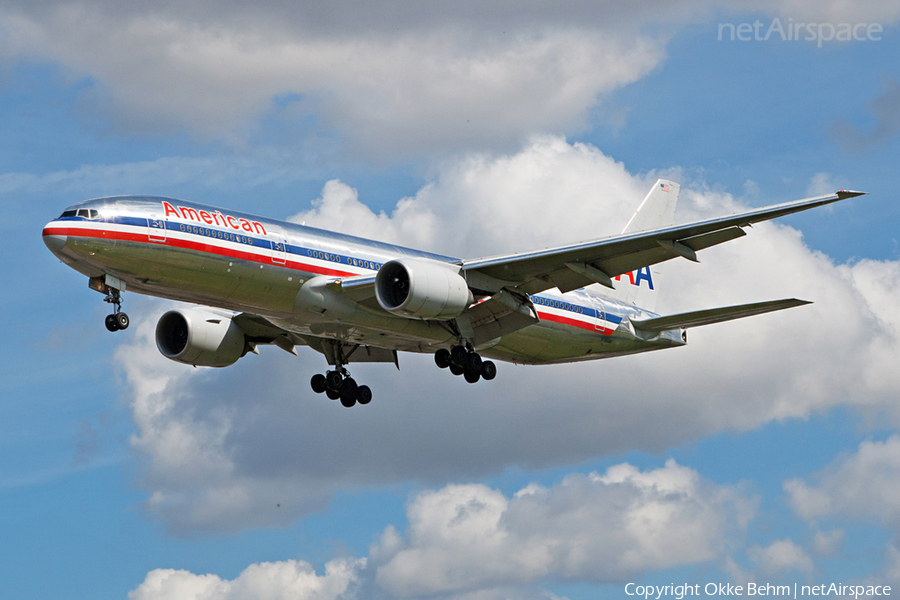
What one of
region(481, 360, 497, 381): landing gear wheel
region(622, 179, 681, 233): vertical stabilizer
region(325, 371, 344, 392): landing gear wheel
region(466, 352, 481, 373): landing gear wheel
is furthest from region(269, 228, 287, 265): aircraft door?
region(622, 179, 681, 233): vertical stabilizer

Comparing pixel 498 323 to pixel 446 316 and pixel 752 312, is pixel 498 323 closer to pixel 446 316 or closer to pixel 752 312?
pixel 446 316

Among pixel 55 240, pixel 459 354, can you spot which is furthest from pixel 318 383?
pixel 55 240

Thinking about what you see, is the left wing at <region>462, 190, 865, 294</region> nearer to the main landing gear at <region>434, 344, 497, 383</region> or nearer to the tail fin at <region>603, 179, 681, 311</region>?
the main landing gear at <region>434, 344, 497, 383</region>

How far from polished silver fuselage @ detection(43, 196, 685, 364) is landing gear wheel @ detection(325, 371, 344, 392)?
428 cm

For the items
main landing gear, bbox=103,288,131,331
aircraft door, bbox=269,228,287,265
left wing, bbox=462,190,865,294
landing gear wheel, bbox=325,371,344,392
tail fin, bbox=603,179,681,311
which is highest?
tail fin, bbox=603,179,681,311

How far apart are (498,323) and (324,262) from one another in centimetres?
738

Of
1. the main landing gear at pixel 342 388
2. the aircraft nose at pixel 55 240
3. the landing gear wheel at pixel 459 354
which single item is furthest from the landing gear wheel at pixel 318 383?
the aircraft nose at pixel 55 240

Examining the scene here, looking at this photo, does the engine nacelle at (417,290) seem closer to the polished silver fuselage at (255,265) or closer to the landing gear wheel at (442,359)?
the polished silver fuselage at (255,265)

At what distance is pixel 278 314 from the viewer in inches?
1547

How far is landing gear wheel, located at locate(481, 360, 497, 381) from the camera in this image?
140 ft

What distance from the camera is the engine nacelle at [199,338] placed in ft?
149

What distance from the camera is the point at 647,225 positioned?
177 feet

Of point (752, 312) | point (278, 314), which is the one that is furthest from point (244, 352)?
point (752, 312)

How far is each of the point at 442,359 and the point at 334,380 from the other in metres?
6.36
